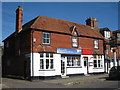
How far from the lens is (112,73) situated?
66.5 feet

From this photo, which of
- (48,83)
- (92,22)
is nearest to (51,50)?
(48,83)

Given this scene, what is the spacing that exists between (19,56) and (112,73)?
12160 mm

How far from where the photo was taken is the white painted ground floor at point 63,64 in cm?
2089

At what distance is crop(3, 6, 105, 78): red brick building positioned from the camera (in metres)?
21.2

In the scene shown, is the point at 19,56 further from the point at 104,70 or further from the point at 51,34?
the point at 104,70

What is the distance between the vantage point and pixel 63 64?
23.6m

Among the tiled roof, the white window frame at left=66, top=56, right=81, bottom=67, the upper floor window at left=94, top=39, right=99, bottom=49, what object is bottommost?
the white window frame at left=66, top=56, right=81, bottom=67

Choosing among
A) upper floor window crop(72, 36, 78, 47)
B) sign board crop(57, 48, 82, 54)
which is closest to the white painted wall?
sign board crop(57, 48, 82, 54)

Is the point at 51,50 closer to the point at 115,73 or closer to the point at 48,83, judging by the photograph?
the point at 48,83

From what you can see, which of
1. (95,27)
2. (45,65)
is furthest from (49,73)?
(95,27)

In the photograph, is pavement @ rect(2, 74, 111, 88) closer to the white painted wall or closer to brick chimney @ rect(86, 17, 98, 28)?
the white painted wall

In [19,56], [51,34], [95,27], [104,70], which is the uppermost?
[95,27]

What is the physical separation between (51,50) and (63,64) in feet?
9.56

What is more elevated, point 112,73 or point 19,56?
point 19,56
